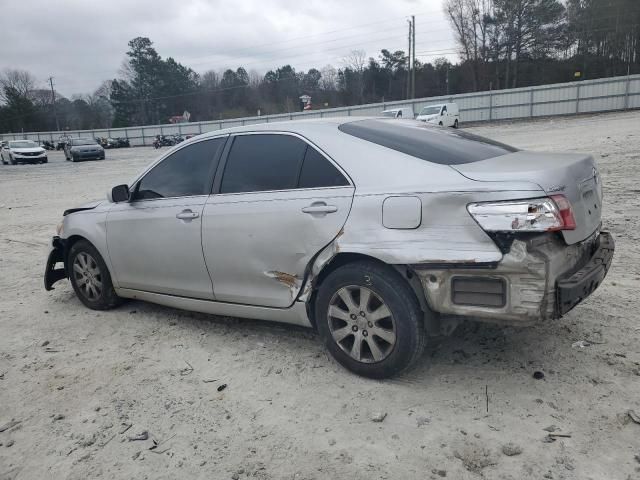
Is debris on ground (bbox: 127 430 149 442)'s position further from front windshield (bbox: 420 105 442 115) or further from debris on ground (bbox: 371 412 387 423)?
front windshield (bbox: 420 105 442 115)

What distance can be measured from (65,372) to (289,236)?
198 centimetres

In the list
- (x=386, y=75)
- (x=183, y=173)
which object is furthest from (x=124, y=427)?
(x=386, y=75)

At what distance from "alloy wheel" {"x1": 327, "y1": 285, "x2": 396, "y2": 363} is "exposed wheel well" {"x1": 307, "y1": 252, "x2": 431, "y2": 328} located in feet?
0.55

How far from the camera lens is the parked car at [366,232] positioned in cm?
278

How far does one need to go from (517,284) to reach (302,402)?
57.3 inches

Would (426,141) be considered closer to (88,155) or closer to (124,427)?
(124,427)

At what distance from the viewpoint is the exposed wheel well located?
3.03 m

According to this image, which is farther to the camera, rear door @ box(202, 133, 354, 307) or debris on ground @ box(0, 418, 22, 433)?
rear door @ box(202, 133, 354, 307)

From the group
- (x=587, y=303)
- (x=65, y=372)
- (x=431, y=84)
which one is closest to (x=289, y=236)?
(x=65, y=372)

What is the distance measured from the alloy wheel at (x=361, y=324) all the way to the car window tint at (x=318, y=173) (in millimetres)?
703

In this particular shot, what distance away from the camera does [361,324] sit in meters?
3.25

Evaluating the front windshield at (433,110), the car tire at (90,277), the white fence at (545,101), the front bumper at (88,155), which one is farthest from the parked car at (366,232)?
the white fence at (545,101)

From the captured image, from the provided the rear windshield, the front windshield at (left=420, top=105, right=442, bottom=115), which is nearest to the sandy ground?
the rear windshield

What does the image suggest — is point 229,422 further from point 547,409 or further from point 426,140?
point 426,140
